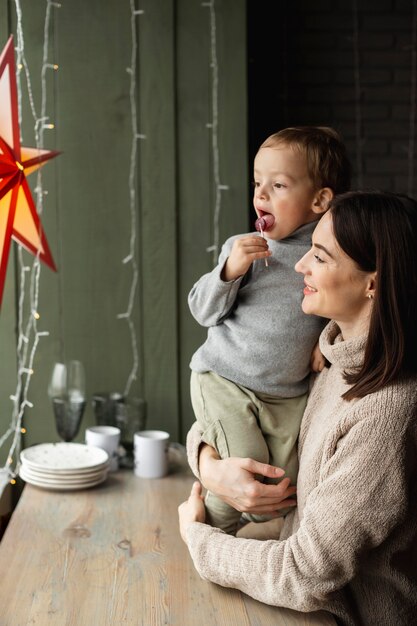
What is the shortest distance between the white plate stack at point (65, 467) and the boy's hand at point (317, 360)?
0.90 metres

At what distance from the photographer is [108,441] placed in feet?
9.16

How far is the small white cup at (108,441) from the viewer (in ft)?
9.14

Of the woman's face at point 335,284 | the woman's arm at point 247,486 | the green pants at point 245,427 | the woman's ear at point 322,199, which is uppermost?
the woman's ear at point 322,199

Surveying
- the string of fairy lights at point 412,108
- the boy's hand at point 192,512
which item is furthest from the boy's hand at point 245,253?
the string of fairy lights at point 412,108

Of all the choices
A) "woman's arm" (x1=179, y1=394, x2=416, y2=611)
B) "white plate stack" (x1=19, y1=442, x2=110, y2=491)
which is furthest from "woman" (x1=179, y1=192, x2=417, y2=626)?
"white plate stack" (x1=19, y1=442, x2=110, y2=491)

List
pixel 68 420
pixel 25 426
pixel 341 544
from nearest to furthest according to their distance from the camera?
pixel 341 544
pixel 68 420
pixel 25 426

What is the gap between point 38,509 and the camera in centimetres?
242

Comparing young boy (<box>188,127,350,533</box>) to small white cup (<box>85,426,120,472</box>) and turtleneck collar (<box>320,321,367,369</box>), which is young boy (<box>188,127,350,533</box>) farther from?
small white cup (<box>85,426,120,472</box>)

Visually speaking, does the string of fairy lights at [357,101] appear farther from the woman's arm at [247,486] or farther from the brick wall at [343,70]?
the woman's arm at [247,486]

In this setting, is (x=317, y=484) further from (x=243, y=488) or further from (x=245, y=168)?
(x=245, y=168)

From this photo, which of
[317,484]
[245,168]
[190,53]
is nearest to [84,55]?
[190,53]

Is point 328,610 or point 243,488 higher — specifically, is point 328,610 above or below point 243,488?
below

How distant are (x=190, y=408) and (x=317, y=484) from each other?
131 cm

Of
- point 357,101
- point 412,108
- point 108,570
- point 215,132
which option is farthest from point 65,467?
point 412,108
